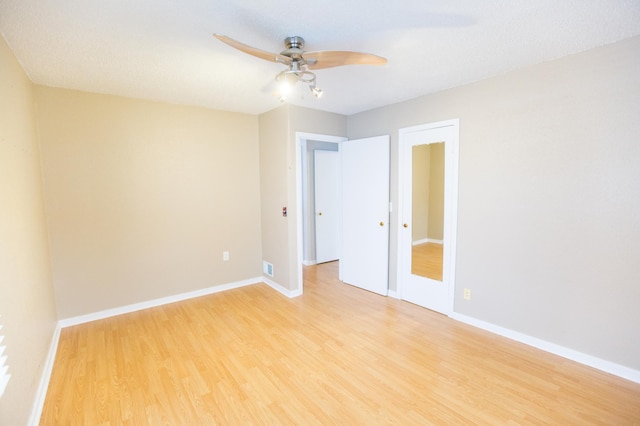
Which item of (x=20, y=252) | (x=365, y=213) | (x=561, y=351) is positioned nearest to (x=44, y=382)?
(x=20, y=252)

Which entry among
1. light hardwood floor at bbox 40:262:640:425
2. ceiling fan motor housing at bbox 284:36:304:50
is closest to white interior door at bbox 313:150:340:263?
light hardwood floor at bbox 40:262:640:425

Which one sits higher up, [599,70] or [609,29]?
[609,29]

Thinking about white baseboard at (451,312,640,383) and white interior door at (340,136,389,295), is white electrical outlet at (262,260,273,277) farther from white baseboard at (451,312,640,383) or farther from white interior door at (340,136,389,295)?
white baseboard at (451,312,640,383)

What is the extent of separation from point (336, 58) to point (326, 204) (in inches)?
141

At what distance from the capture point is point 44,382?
207cm

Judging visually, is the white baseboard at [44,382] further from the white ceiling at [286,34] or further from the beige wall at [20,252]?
the white ceiling at [286,34]

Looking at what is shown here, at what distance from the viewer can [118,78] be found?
259cm

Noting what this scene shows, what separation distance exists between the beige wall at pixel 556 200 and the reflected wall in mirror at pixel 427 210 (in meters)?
0.26

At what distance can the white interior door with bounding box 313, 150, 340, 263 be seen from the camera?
515cm

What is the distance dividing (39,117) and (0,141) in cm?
146

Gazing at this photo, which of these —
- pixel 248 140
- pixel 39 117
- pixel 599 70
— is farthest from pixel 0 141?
pixel 599 70

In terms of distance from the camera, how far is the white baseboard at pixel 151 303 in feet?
9.94

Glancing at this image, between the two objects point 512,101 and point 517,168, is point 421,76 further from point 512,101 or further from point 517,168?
point 517,168

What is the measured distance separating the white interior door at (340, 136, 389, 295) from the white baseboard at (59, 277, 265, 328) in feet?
4.73
